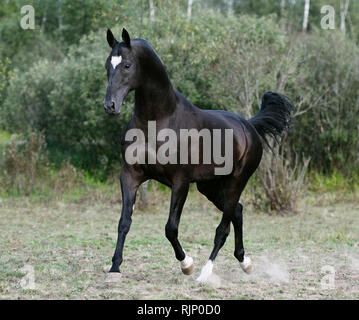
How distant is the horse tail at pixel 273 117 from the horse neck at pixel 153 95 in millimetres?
1590

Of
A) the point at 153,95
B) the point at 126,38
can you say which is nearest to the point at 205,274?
the point at 153,95

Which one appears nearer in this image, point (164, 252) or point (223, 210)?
point (223, 210)

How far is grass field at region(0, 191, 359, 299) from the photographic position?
4.99 metres

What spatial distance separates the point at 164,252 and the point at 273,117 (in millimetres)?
2035

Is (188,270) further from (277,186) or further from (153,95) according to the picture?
(277,186)

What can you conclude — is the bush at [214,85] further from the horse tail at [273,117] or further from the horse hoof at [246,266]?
the horse hoof at [246,266]

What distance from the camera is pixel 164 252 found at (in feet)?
23.1

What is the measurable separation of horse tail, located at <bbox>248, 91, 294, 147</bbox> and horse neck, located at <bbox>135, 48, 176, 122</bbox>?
1.59 meters

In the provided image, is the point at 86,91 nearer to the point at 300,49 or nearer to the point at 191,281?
the point at 300,49

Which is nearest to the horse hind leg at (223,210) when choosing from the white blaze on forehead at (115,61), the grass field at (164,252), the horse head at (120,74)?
the grass field at (164,252)

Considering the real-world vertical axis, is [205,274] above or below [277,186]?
above

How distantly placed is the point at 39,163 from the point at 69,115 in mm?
1956

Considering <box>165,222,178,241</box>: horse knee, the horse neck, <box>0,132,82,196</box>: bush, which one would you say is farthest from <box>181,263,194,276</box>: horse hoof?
<box>0,132,82,196</box>: bush

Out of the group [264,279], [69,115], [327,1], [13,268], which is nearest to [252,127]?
[264,279]
